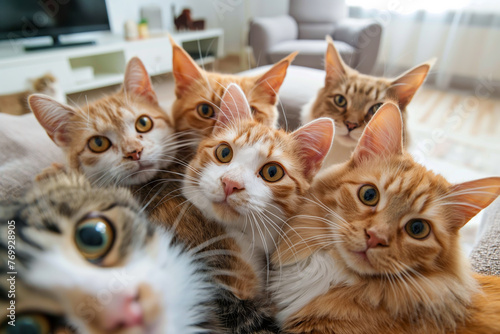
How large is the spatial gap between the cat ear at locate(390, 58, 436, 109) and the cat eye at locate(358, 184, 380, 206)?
544 millimetres

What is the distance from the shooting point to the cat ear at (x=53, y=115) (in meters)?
0.78

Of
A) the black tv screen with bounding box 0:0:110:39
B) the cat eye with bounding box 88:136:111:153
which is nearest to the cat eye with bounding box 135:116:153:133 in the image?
the cat eye with bounding box 88:136:111:153

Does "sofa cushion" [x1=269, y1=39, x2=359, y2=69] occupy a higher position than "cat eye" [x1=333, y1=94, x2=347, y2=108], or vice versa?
"sofa cushion" [x1=269, y1=39, x2=359, y2=69]

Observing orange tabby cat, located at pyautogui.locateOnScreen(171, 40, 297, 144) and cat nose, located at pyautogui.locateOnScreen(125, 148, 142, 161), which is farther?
orange tabby cat, located at pyautogui.locateOnScreen(171, 40, 297, 144)

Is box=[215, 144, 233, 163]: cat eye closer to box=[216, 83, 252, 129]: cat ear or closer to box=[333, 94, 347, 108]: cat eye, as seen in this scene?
box=[216, 83, 252, 129]: cat ear

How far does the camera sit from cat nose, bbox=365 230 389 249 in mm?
614

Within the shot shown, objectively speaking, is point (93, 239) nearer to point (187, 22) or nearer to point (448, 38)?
point (187, 22)

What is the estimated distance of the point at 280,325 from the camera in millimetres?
627

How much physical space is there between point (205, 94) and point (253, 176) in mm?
450

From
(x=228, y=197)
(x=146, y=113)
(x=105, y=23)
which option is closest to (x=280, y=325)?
(x=228, y=197)

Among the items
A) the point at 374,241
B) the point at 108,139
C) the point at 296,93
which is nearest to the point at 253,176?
the point at 374,241

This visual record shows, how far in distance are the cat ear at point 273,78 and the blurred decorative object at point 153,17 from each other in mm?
2666

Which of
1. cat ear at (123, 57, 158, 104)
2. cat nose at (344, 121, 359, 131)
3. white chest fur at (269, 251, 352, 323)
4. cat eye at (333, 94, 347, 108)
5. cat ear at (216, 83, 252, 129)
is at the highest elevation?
cat ear at (123, 57, 158, 104)

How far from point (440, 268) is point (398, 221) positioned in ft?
0.45
